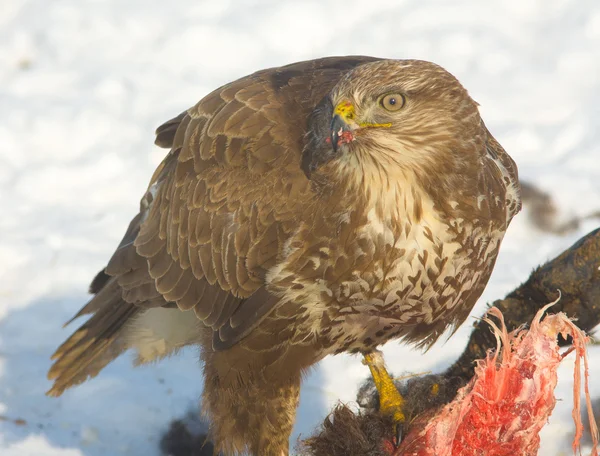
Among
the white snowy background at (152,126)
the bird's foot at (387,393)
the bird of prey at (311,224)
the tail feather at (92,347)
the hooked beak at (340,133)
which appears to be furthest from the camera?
the white snowy background at (152,126)

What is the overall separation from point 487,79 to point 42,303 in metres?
4.02

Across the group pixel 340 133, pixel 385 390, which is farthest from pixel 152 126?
pixel 340 133

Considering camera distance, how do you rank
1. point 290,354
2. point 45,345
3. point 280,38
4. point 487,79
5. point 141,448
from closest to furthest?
point 290,354, point 141,448, point 45,345, point 487,79, point 280,38

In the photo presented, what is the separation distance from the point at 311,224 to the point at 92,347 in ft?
6.60

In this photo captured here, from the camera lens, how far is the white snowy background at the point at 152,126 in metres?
5.61

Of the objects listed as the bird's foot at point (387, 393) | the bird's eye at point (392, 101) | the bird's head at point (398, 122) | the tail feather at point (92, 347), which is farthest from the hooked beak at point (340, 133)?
the tail feather at point (92, 347)

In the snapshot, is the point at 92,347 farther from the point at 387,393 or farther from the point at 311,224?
the point at 311,224

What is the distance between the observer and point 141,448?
5.33 meters

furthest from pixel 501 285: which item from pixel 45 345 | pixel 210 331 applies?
pixel 45 345

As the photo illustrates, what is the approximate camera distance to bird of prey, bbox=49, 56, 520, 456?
362 cm

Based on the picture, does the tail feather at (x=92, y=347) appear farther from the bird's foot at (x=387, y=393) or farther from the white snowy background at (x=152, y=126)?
the bird's foot at (x=387, y=393)

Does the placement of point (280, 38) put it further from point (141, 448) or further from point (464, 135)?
point (464, 135)

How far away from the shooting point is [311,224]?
3830 millimetres

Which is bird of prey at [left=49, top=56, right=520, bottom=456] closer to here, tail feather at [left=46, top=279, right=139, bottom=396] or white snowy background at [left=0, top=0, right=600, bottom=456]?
tail feather at [left=46, top=279, right=139, bottom=396]
